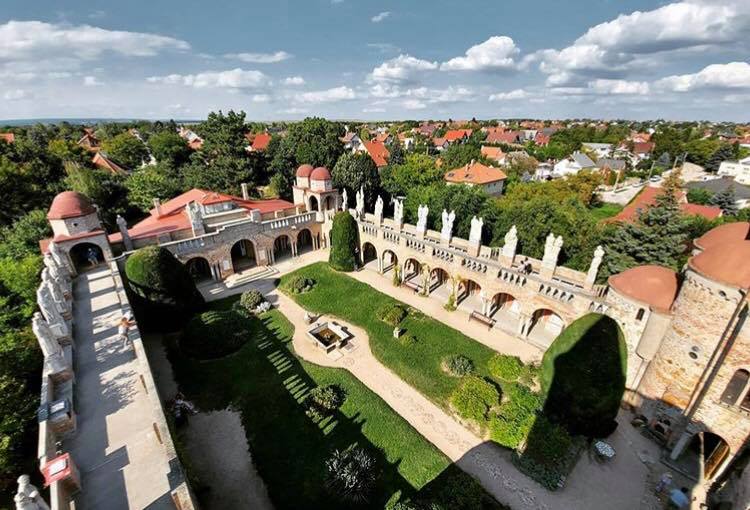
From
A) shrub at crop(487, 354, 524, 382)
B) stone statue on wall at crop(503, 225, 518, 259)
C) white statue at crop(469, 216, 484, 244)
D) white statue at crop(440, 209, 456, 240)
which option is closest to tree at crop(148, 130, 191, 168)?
white statue at crop(440, 209, 456, 240)

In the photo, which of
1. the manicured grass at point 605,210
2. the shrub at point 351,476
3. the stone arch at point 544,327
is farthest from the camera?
the manicured grass at point 605,210

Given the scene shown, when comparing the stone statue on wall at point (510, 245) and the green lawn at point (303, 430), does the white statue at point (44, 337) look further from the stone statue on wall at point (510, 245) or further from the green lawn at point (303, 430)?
the stone statue on wall at point (510, 245)

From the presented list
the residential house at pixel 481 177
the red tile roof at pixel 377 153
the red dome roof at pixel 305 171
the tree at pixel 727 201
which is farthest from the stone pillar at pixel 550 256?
the red tile roof at pixel 377 153

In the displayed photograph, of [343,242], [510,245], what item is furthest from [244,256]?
[510,245]

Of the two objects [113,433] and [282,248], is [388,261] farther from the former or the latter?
[113,433]

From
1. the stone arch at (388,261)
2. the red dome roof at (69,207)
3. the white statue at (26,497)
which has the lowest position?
the stone arch at (388,261)

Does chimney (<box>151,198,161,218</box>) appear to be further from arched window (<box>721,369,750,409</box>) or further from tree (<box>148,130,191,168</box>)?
arched window (<box>721,369,750,409</box>)
